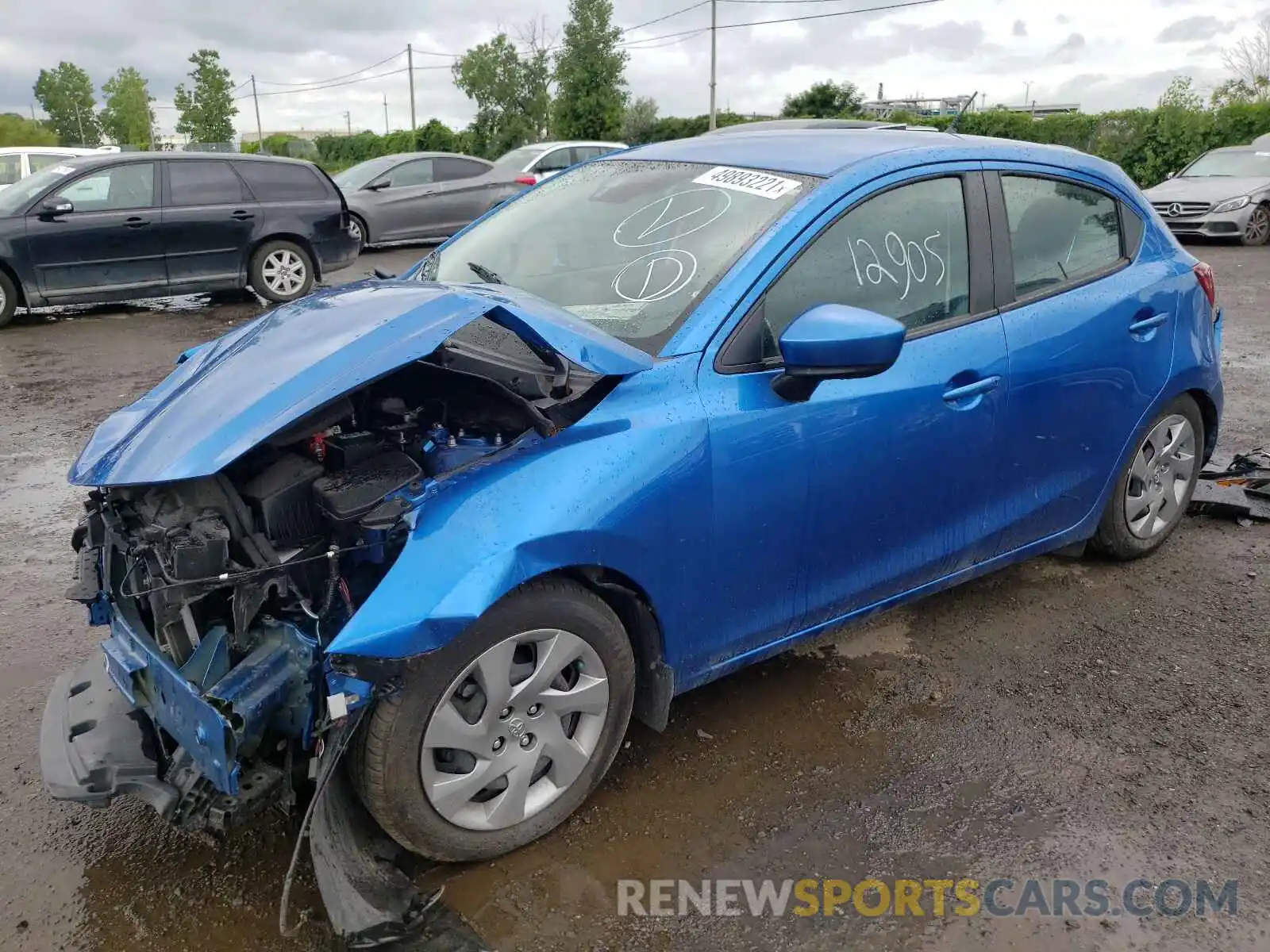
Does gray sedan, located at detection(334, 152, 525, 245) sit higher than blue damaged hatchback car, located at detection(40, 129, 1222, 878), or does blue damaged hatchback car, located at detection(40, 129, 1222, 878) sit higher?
gray sedan, located at detection(334, 152, 525, 245)

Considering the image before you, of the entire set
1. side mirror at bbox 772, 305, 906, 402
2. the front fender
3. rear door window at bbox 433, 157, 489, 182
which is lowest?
the front fender

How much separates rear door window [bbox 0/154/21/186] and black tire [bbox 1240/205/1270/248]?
673 inches

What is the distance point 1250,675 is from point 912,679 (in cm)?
117

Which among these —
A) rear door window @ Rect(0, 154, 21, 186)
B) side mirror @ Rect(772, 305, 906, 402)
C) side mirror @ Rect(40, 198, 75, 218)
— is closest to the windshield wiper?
side mirror @ Rect(772, 305, 906, 402)

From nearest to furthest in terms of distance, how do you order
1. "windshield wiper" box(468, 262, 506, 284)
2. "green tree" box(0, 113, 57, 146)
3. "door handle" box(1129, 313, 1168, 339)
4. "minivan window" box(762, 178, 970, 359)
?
"minivan window" box(762, 178, 970, 359)
"windshield wiper" box(468, 262, 506, 284)
"door handle" box(1129, 313, 1168, 339)
"green tree" box(0, 113, 57, 146)

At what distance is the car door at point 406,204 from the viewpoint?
13.9 metres

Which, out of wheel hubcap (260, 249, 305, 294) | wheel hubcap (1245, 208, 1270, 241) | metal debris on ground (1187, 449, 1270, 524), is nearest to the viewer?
metal debris on ground (1187, 449, 1270, 524)

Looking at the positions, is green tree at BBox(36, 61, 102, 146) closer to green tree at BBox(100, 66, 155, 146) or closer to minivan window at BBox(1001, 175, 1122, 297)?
green tree at BBox(100, 66, 155, 146)

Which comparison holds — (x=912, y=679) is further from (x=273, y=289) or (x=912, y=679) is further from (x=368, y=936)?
(x=273, y=289)

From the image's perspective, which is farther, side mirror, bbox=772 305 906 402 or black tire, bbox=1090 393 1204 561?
black tire, bbox=1090 393 1204 561

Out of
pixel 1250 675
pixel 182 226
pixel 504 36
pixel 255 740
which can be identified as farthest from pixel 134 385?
pixel 504 36

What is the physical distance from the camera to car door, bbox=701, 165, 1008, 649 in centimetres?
260

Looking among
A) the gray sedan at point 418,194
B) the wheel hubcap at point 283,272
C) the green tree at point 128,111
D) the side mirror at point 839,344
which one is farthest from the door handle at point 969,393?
the green tree at point 128,111

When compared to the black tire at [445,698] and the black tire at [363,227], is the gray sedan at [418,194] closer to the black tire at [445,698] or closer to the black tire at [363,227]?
the black tire at [363,227]
